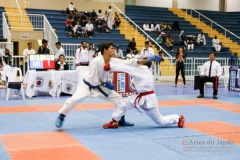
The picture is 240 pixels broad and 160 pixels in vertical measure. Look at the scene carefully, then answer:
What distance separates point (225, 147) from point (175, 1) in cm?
2729

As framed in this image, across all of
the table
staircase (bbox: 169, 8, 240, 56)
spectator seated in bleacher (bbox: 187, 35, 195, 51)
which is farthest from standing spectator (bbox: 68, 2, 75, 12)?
the table

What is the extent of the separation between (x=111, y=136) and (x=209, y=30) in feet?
75.8

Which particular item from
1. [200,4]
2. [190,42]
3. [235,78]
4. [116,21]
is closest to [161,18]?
[190,42]

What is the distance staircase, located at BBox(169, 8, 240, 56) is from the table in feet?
54.9

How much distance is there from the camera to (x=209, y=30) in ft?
90.9

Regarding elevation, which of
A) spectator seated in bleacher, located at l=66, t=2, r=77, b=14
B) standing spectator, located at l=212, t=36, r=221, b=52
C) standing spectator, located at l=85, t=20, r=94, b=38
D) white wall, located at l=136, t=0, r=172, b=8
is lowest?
standing spectator, located at l=212, t=36, r=221, b=52

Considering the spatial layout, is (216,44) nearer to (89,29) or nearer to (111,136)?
(89,29)

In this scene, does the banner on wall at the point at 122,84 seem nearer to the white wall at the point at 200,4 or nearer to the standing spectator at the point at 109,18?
the standing spectator at the point at 109,18

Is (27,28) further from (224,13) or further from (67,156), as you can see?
(224,13)

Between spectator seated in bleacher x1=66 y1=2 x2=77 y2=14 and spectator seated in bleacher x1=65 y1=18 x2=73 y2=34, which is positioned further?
spectator seated in bleacher x1=66 y1=2 x2=77 y2=14

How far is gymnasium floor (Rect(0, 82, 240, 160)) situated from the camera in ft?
16.7

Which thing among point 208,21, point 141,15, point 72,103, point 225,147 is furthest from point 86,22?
point 225,147

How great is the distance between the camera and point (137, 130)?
6656 millimetres

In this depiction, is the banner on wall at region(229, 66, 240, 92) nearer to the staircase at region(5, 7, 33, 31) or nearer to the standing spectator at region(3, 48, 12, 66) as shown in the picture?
the standing spectator at region(3, 48, 12, 66)
